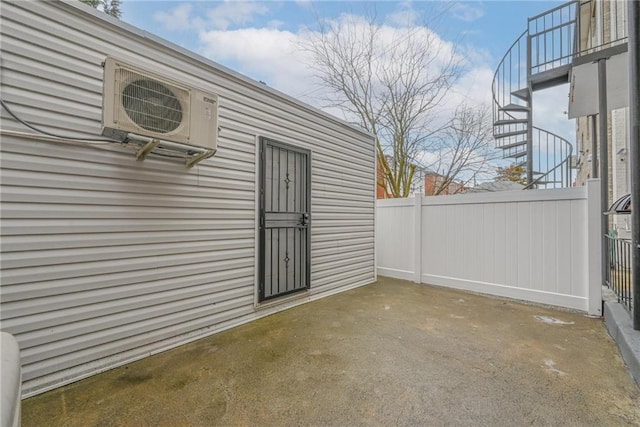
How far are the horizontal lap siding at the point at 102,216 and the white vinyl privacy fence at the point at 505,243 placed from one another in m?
3.03

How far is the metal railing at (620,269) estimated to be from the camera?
9.41ft

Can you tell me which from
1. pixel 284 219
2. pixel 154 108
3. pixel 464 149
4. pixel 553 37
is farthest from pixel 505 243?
pixel 154 108

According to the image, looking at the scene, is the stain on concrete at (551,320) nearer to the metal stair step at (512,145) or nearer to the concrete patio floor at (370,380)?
the concrete patio floor at (370,380)

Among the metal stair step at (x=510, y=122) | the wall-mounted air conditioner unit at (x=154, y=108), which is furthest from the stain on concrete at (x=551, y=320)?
the metal stair step at (x=510, y=122)

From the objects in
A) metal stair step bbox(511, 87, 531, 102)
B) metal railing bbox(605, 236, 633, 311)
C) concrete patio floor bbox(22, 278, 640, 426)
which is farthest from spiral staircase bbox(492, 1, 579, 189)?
concrete patio floor bbox(22, 278, 640, 426)

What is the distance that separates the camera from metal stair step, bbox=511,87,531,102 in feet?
17.6

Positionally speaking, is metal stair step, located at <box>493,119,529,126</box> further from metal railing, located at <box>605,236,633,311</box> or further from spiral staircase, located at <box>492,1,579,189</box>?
metal railing, located at <box>605,236,633,311</box>

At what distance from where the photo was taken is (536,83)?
5.24 m

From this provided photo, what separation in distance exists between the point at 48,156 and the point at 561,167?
287 inches

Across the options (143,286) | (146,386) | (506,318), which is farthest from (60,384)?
(506,318)

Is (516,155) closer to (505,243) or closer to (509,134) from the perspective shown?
(509,134)

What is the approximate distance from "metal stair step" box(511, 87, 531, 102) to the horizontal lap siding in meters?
4.98

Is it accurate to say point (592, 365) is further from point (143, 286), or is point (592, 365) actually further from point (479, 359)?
point (143, 286)

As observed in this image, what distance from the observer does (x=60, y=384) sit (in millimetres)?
1968
